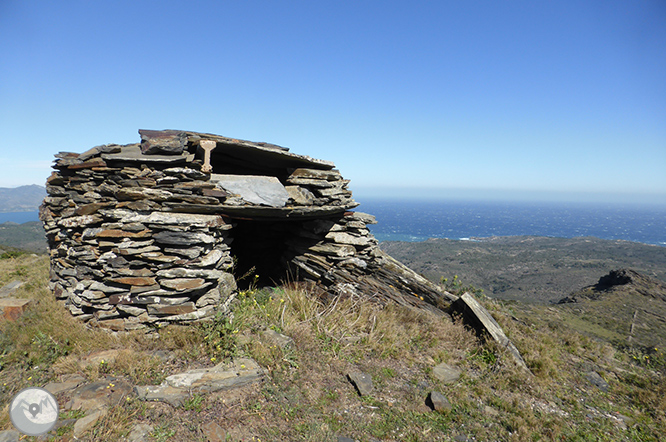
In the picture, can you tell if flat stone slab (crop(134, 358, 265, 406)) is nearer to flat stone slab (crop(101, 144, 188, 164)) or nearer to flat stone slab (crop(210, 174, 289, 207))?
flat stone slab (crop(210, 174, 289, 207))

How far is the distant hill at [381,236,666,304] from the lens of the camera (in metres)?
49.6

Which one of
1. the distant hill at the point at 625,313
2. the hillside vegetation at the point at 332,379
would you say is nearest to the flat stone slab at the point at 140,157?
the hillside vegetation at the point at 332,379

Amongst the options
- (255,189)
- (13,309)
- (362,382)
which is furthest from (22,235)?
(362,382)

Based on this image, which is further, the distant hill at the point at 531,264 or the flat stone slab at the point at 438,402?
the distant hill at the point at 531,264

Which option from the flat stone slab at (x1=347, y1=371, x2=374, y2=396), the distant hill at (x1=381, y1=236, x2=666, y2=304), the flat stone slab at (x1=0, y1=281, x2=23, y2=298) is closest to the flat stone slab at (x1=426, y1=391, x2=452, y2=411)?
the flat stone slab at (x1=347, y1=371, x2=374, y2=396)

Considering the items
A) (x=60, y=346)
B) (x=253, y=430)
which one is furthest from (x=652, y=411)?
(x=60, y=346)

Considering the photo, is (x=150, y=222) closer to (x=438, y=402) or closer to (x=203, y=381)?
(x=203, y=381)

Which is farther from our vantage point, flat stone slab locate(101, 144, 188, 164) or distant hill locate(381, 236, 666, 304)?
distant hill locate(381, 236, 666, 304)

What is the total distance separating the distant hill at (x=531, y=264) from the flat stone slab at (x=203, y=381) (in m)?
34.9

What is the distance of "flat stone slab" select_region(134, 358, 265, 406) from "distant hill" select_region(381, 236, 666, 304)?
1374 inches

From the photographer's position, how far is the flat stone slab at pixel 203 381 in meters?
4.04

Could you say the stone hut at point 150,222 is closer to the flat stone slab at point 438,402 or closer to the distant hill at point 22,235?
the flat stone slab at point 438,402

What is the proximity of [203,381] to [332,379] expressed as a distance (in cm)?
211

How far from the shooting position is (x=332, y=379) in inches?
206
